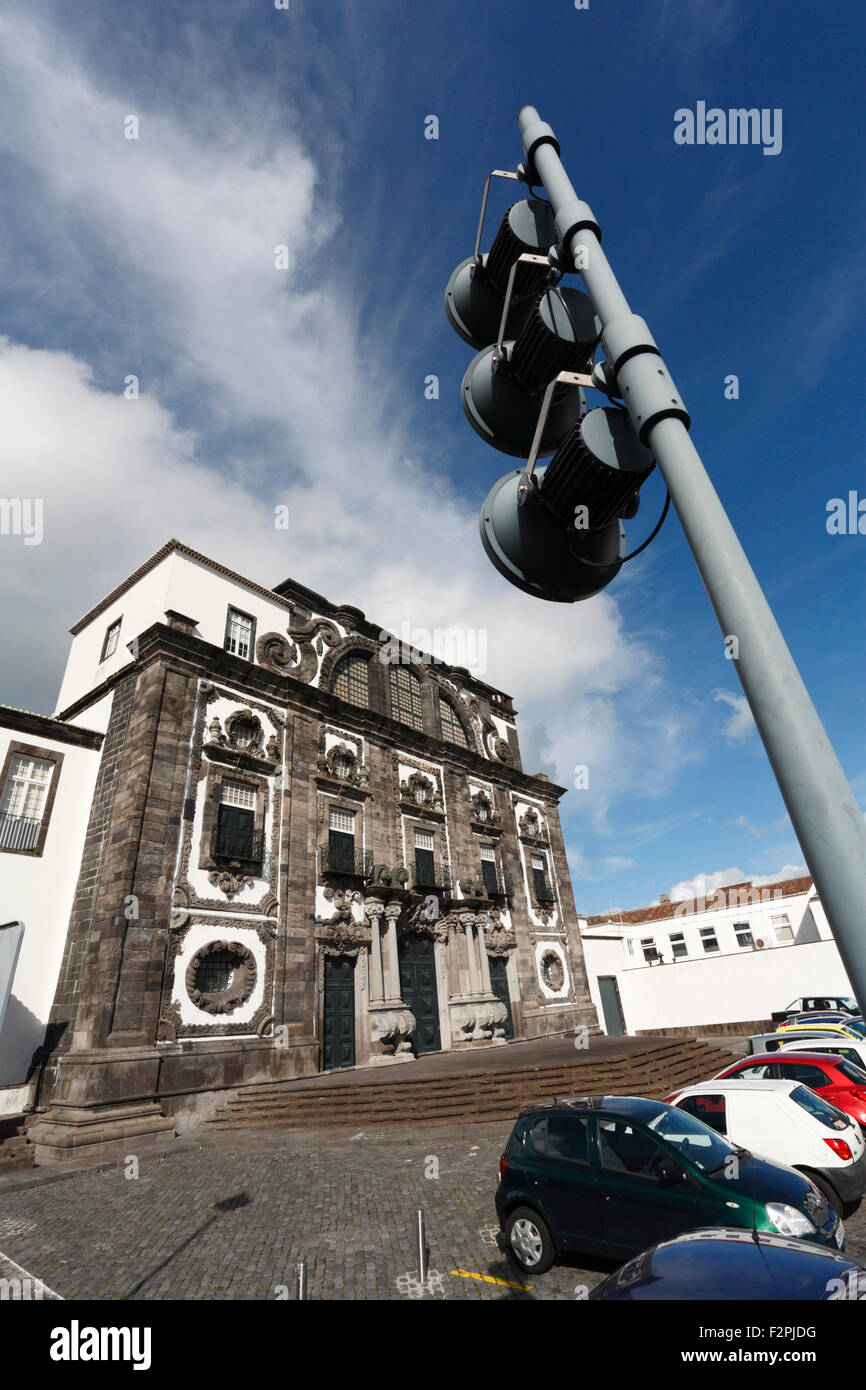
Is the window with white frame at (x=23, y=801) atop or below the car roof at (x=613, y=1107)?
atop

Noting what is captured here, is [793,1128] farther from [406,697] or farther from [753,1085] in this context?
[406,697]

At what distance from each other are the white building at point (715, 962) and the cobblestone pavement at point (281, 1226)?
73.5 feet

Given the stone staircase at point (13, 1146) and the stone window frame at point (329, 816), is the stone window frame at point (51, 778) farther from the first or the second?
the stone window frame at point (329, 816)

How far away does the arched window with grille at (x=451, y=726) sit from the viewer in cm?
3222

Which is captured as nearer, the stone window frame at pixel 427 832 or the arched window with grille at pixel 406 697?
the stone window frame at pixel 427 832

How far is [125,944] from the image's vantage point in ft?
52.1

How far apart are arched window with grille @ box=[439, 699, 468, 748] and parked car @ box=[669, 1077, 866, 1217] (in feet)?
76.9

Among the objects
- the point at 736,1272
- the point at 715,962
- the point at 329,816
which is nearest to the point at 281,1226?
the point at 736,1272

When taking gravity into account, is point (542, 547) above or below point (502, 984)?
below

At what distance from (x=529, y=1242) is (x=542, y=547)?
7382mm

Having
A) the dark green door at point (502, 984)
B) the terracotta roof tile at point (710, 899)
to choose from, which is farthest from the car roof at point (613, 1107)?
the terracotta roof tile at point (710, 899)

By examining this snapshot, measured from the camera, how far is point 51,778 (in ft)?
60.6
